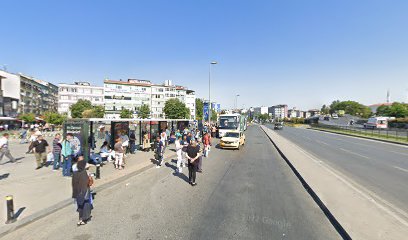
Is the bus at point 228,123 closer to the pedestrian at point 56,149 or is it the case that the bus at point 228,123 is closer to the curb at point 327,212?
the curb at point 327,212

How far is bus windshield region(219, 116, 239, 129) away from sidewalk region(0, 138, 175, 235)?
14817mm

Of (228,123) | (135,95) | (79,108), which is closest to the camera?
(228,123)

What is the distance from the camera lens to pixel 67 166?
837 centimetres

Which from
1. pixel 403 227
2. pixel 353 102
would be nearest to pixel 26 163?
pixel 403 227

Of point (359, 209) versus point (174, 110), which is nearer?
point (359, 209)

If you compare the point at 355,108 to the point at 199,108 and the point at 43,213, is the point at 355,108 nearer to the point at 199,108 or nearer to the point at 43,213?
the point at 199,108

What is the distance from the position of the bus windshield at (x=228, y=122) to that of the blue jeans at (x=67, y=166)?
18.2 m

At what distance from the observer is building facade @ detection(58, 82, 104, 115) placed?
7744cm

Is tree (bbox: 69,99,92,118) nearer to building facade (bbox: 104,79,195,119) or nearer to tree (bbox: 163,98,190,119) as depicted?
building facade (bbox: 104,79,195,119)

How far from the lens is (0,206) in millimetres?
5359

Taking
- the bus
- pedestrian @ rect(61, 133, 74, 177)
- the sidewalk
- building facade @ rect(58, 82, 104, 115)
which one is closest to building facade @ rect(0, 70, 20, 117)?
building facade @ rect(58, 82, 104, 115)

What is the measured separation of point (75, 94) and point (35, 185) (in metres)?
86.7

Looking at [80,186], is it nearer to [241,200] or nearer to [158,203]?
[158,203]

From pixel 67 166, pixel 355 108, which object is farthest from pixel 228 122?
pixel 355 108
